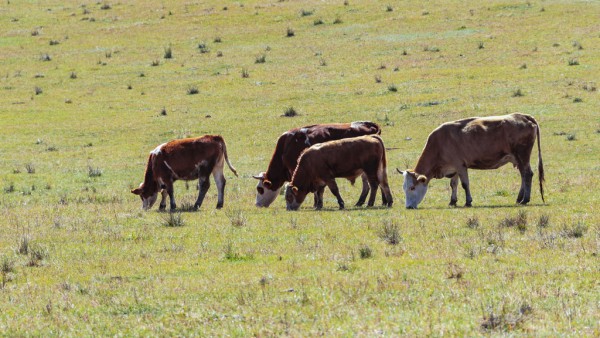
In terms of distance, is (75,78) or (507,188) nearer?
(507,188)

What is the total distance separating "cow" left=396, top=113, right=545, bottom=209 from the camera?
19.7 meters

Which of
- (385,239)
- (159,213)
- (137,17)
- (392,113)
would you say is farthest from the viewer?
(137,17)

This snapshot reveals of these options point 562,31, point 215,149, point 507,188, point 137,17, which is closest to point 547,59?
point 562,31

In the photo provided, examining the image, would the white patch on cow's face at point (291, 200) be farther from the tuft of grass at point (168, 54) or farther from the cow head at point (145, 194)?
the tuft of grass at point (168, 54)

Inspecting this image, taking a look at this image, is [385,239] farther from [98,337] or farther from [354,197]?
[354,197]

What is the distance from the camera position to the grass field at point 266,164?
33.1 feet

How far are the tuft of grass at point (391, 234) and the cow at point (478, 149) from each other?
4.63 m

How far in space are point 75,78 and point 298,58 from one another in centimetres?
1007

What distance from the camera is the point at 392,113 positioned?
114 feet

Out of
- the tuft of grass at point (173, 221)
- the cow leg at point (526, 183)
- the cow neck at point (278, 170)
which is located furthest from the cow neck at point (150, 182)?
the cow leg at point (526, 183)

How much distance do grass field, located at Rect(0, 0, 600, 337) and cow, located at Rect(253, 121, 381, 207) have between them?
0.48 meters

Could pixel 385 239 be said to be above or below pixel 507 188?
above

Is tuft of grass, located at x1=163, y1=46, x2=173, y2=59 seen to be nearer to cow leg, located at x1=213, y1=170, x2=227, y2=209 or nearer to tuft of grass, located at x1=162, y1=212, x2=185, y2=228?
cow leg, located at x1=213, y1=170, x2=227, y2=209

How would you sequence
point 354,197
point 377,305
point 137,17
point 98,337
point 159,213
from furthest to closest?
point 137,17
point 354,197
point 159,213
point 377,305
point 98,337
